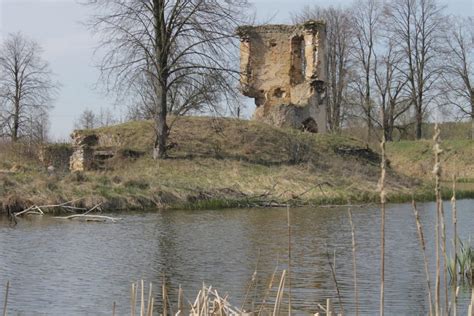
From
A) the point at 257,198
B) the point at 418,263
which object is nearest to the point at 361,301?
the point at 418,263

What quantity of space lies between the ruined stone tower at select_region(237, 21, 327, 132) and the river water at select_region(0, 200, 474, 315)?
17257 millimetres

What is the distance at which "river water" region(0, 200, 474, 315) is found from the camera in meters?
9.23

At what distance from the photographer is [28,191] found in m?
20.3

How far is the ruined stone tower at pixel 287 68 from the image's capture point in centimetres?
3697

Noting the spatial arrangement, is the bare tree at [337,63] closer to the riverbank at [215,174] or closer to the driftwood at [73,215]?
the riverbank at [215,174]

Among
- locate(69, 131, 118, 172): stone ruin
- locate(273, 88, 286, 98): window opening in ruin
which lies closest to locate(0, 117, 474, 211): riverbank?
locate(69, 131, 118, 172): stone ruin

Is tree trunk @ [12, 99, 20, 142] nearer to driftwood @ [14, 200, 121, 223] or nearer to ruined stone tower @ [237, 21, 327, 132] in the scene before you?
ruined stone tower @ [237, 21, 327, 132]

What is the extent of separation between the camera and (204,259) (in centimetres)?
1250

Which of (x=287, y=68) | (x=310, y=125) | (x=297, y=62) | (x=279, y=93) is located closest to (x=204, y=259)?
(x=310, y=125)

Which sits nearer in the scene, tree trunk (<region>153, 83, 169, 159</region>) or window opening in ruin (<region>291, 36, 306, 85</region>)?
tree trunk (<region>153, 83, 169, 159</region>)

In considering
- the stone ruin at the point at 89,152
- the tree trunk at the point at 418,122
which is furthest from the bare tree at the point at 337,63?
the stone ruin at the point at 89,152

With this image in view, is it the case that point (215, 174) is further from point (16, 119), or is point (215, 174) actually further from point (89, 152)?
point (16, 119)

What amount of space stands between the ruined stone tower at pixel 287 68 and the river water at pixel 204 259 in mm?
17257

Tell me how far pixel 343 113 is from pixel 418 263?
132 feet
